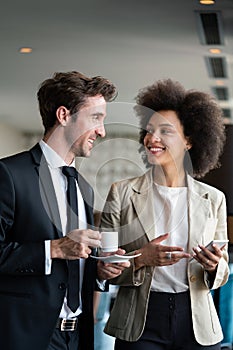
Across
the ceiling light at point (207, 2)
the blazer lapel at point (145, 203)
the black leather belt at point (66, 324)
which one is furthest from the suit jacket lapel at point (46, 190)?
the ceiling light at point (207, 2)

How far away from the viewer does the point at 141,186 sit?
2.44 meters

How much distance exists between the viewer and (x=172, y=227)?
2.40 metres

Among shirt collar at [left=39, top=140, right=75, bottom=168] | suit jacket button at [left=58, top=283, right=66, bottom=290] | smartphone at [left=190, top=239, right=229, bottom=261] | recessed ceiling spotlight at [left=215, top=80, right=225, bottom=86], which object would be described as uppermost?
recessed ceiling spotlight at [left=215, top=80, right=225, bottom=86]

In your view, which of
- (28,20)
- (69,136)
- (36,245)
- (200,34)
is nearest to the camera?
(36,245)

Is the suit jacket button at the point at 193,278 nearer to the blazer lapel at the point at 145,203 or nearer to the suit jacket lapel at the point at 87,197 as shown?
the blazer lapel at the point at 145,203

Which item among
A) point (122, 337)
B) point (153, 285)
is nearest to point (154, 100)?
point (153, 285)

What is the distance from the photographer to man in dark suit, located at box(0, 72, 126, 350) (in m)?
1.99

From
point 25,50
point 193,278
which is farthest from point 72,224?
point 25,50

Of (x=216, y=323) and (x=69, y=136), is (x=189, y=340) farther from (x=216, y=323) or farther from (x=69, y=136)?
(x=69, y=136)


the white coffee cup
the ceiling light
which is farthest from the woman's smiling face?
the ceiling light

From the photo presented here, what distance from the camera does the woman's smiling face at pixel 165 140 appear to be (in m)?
2.44

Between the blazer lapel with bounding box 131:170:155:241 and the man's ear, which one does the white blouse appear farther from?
the man's ear

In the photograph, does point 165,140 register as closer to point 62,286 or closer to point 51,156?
point 51,156

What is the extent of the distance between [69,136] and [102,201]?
13.3 inches
